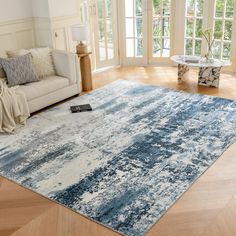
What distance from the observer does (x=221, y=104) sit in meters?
4.87

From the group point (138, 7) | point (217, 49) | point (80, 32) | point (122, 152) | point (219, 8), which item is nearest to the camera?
point (122, 152)

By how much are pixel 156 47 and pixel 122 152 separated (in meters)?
3.55

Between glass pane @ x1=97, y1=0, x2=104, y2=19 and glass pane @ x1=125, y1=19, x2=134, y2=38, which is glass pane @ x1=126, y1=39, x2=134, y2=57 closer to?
glass pane @ x1=125, y1=19, x2=134, y2=38

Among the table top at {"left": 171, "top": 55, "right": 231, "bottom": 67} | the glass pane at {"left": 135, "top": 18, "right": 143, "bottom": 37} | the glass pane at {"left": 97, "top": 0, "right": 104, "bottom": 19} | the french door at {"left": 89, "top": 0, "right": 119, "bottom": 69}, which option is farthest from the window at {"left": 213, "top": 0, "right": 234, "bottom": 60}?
the glass pane at {"left": 97, "top": 0, "right": 104, "bottom": 19}

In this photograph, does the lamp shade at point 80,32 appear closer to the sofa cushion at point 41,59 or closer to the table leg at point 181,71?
the sofa cushion at point 41,59

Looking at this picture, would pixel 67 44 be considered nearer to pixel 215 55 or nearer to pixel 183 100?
pixel 183 100

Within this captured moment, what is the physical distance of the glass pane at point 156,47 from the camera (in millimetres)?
6677

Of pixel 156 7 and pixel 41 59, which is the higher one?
pixel 156 7

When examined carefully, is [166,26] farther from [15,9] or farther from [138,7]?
[15,9]

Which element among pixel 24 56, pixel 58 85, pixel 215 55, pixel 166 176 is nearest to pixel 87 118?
pixel 58 85

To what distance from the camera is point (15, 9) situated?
17.5ft

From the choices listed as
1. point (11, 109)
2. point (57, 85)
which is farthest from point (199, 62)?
point (11, 109)

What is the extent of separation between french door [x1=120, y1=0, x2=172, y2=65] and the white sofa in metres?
1.84

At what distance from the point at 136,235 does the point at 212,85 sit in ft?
11.6
